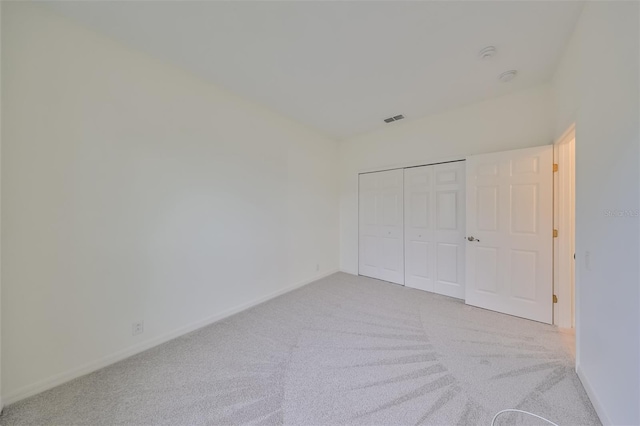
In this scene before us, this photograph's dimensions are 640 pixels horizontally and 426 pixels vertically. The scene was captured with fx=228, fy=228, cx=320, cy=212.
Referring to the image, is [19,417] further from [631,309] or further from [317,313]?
[631,309]

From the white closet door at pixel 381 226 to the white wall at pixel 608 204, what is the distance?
2.18m

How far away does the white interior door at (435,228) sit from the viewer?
127 inches

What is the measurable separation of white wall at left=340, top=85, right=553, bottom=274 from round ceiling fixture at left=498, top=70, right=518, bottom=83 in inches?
16.6

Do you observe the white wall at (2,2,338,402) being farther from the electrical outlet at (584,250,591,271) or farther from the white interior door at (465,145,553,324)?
the electrical outlet at (584,250,591,271)

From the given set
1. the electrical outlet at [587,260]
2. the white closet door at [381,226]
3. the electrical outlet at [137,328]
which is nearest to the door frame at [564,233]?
the electrical outlet at [587,260]

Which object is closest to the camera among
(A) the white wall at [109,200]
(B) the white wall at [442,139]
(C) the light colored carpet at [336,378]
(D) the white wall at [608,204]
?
(D) the white wall at [608,204]

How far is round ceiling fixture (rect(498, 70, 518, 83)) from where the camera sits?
2.38 meters

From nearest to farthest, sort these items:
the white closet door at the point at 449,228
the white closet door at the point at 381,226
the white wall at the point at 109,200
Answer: the white wall at the point at 109,200 → the white closet door at the point at 449,228 → the white closet door at the point at 381,226

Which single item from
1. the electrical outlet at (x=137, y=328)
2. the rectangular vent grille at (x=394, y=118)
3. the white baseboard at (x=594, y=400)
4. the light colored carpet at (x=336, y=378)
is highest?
the rectangular vent grille at (x=394, y=118)

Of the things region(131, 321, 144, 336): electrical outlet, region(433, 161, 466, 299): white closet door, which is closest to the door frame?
region(433, 161, 466, 299): white closet door

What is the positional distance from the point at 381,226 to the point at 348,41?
112 inches

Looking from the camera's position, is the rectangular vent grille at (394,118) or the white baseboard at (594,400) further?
the rectangular vent grille at (394,118)

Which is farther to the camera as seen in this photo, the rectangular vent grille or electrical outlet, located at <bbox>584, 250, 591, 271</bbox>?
the rectangular vent grille

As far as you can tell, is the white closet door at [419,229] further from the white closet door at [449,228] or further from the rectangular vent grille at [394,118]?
the rectangular vent grille at [394,118]
